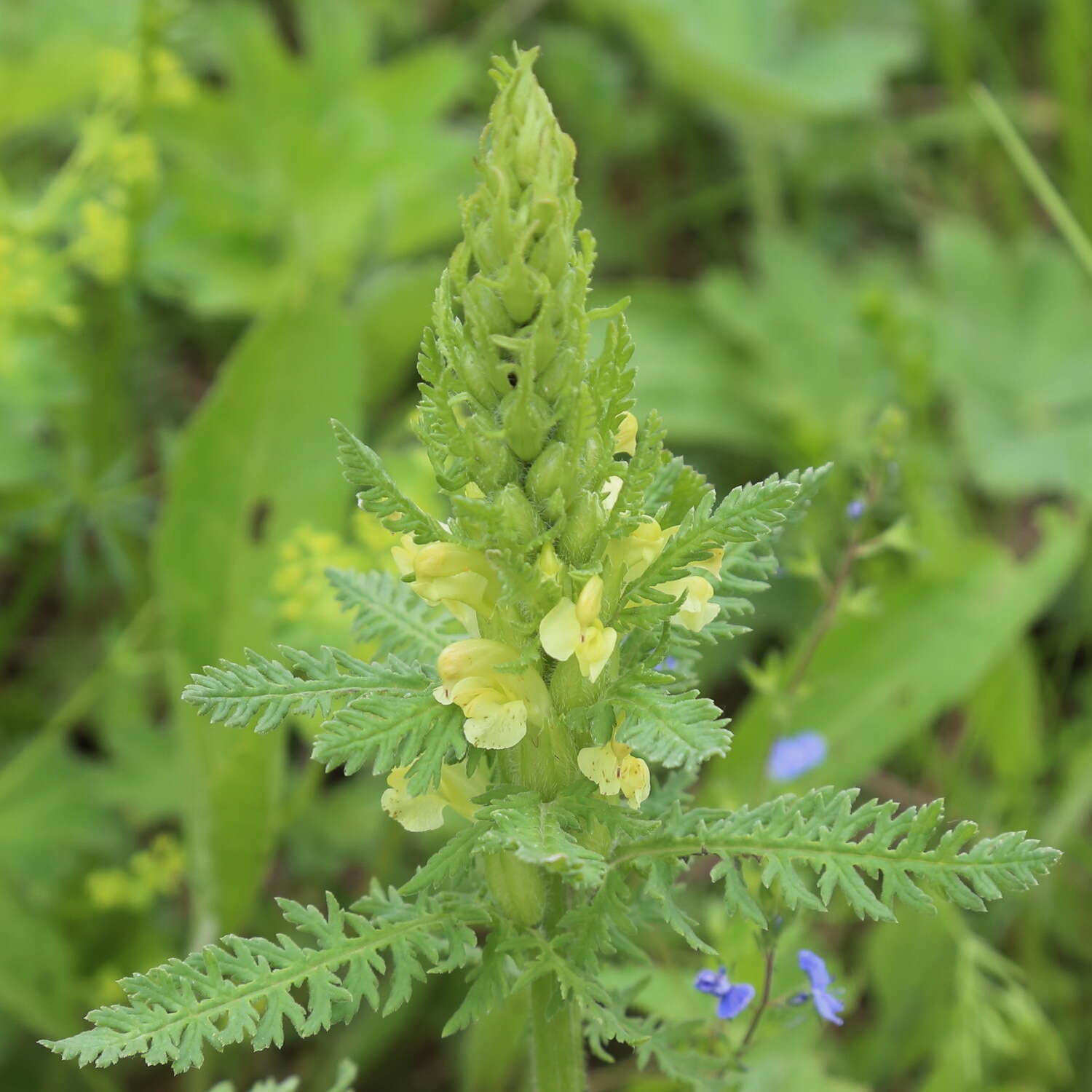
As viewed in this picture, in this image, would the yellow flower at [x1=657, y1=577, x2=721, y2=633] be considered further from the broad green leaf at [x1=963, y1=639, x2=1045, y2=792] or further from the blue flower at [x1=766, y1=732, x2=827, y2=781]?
the broad green leaf at [x1=963, y1=639, x2=1045, y2=792]

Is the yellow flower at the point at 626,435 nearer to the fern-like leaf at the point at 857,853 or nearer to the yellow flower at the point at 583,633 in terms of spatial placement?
the yellow flower at the point at 583,633

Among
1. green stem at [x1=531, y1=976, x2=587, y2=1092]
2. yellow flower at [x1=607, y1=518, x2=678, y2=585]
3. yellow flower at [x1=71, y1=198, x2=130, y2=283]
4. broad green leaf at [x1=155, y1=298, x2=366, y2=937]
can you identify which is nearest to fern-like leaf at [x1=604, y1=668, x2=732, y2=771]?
yellow flower at [x1=607, y1=518, x2=678, y2=585]

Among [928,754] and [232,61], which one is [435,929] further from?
[232,61]

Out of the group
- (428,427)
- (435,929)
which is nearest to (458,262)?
(428,427)

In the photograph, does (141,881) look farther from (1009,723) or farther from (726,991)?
(1009,723)

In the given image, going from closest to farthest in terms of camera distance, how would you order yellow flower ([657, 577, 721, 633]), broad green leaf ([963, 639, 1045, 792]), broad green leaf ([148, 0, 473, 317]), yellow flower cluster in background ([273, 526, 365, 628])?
yellow flower ([657, 577, 721, 633]) → yellow flower cluster in background ([273, 526, 365, 628]) → broad green leaf ([963, 639, 1045, 792]) → broad green leaf ([148, 0, 473, 317])
